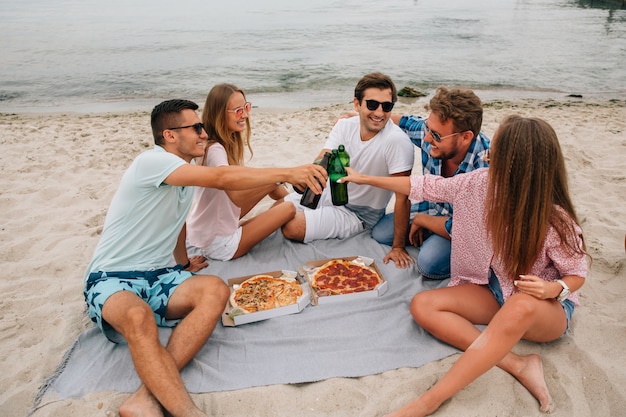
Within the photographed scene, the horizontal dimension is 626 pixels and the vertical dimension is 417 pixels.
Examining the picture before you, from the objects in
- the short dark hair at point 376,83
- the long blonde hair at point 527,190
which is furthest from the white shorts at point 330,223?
the long blonde hair at point 527,190

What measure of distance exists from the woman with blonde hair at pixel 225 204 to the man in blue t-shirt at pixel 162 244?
0.67 meters

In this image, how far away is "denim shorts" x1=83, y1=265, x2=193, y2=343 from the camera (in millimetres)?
3314

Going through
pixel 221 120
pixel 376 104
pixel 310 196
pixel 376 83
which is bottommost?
pixel 310 196

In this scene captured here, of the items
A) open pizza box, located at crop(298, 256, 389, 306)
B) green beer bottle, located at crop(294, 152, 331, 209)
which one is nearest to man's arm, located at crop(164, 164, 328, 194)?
green beer bottle, located at crop(294, 152, 331, 209)

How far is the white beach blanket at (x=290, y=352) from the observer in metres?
3.23

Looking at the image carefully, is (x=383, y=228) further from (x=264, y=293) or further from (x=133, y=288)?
(x=133, y=288)

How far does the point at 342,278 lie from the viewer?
425 cm

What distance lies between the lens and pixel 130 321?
Answer: 9.87 feet

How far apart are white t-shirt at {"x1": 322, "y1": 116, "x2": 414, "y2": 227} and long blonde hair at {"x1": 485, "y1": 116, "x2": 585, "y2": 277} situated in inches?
63.9

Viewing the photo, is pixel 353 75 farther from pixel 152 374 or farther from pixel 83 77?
pixel 152 374

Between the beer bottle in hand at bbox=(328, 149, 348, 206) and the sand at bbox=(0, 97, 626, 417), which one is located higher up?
the beer bottle in hand at bbox=(328, 149, 348, 206)

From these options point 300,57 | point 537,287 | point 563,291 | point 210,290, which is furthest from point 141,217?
point 300,57

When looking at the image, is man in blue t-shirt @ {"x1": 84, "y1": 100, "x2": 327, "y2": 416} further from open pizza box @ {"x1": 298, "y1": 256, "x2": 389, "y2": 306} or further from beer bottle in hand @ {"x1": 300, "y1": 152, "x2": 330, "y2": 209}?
open pizza box @ {"x1": 298, "y1": 256, "x2": 389, "y2": 306}

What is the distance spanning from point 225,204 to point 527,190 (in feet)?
9.55
